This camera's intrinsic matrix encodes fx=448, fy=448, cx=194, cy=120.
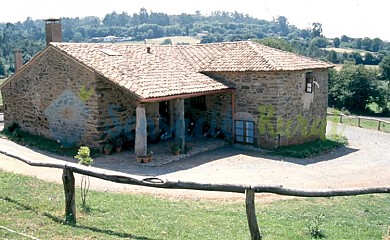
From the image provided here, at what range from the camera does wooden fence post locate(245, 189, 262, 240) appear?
6.54 metres

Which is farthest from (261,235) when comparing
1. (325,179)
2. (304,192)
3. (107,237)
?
(325,179)

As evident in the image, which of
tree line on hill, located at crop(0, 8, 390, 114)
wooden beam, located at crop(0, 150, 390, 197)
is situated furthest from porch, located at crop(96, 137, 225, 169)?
tree line on hill, located at crop(0, 8, 390, 114)

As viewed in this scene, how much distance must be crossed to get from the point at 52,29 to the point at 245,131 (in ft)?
33.9

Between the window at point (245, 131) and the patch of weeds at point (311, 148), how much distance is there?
1.28 meters

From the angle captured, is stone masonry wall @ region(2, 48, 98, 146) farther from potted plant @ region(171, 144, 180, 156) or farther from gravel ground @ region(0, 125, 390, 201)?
potted plant @ region(171, 144, 180, 156)

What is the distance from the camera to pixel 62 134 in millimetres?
18172

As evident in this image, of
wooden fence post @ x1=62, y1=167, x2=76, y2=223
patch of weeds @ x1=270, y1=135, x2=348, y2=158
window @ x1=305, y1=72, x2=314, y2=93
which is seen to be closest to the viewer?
wooden fence post @ x1=62, y1=167, x2=76, y2=223

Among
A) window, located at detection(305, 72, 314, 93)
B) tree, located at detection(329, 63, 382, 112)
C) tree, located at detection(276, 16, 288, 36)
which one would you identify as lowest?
tree, located at detection(329, 63, 382, 112)

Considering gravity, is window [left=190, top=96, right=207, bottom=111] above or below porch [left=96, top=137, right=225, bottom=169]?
above

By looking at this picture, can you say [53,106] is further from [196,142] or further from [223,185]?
[223,185]

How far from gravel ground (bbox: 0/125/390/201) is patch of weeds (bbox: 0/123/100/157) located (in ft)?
6.57

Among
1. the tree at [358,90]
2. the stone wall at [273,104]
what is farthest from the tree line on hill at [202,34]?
the stone wall at [273,104]

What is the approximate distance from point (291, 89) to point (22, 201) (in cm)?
1267

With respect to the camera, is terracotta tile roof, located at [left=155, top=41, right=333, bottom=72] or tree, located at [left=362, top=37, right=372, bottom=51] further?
tree, located at [left=362, top=37, right=372, bottom=51]
